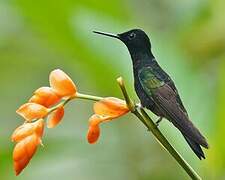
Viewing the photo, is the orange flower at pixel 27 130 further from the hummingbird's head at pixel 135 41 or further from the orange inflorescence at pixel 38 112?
the hummingbird's head at pixel 135 41

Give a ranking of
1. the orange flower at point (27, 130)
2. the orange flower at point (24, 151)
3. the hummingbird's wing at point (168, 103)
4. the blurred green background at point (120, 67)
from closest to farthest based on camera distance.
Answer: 1. the hummingbird's wing at point (168, 103)
2. the orange flower at point (24, 151)
3. the orange flower at point (27, 130)
4. the blurred green background at point (120, 67)

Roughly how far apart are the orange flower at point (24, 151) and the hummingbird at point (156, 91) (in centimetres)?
24

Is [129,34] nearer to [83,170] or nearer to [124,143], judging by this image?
[124,143]

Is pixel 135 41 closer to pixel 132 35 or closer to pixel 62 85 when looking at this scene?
pixel 132 35

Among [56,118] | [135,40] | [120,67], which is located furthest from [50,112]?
[120,67]

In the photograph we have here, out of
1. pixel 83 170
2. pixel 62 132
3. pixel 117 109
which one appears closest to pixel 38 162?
pixel 62 132

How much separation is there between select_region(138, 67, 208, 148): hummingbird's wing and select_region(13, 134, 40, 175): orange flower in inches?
10.1

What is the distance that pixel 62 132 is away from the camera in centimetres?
287

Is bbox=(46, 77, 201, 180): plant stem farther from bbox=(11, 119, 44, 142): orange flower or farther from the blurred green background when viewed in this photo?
the blurred green background

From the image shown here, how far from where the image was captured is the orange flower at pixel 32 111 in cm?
143

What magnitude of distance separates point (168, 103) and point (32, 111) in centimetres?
30

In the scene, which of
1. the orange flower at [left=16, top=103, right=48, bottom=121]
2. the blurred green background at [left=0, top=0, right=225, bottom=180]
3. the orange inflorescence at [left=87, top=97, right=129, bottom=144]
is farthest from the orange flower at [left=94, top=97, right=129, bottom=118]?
the blurred green background at [left=0, top=0, right=225, bottom=180]

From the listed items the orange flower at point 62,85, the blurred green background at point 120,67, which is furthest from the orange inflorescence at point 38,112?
the blurred green background at point 120,67

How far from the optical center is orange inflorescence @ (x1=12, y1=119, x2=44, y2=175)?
4.46 feet
